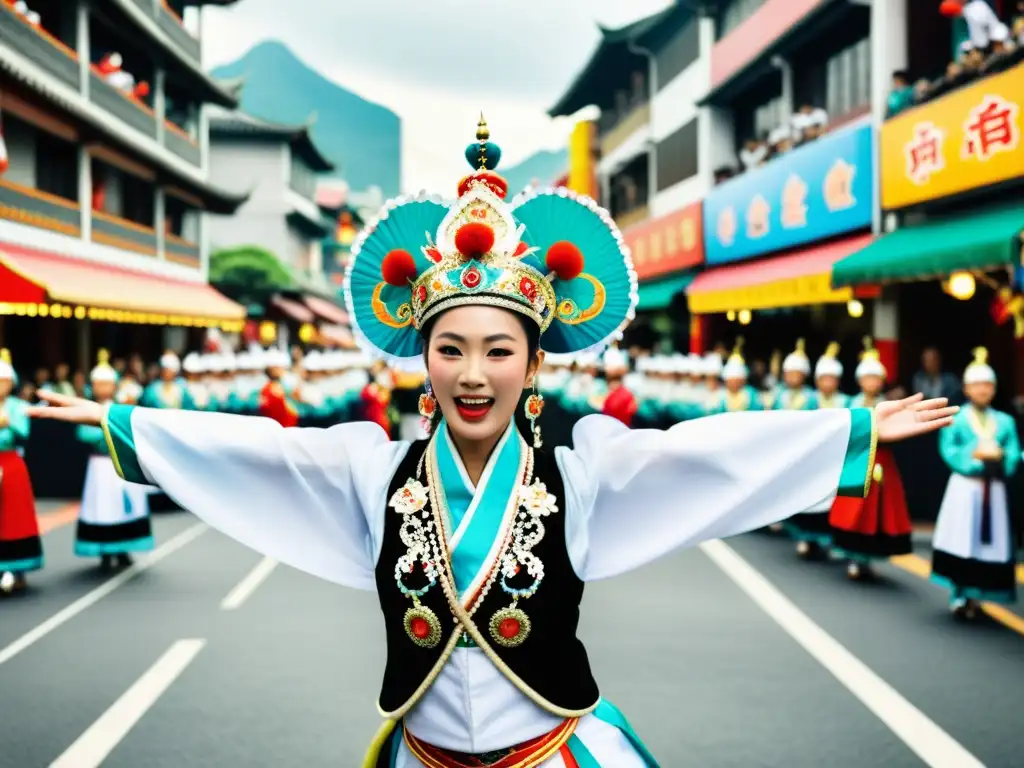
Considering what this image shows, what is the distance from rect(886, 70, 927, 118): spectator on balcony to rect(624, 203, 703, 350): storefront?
8.68 meters

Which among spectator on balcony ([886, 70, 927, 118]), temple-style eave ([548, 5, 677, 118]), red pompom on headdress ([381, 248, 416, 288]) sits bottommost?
red pompom on headdress ([381, 248, 416, 288])

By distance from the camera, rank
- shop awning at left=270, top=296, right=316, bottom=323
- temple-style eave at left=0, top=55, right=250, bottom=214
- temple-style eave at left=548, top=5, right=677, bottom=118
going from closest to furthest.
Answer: temple-style eave at left=0, top=55, right=250, bottom=214
temple-style eave at left=548, top=5, right=677, bottom=118
shop awning at left=270, top=296, right=316, bottom=323

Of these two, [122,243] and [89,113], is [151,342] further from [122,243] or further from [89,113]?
[89,113]

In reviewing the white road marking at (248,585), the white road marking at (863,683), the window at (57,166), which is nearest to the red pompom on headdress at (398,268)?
the white road marking at (863,683)

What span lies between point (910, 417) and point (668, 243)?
23220mm

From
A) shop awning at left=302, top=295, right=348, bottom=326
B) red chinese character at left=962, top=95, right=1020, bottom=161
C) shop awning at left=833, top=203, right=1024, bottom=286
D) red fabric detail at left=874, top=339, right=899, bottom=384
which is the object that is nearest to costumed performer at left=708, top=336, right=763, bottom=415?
shop awning at left=833, top=203, right=1024, bottom=286

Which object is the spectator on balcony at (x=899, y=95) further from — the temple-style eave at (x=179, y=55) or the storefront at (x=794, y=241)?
the temple-style eave at (x=179, y=55)

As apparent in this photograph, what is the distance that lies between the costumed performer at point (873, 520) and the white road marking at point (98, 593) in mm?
5677

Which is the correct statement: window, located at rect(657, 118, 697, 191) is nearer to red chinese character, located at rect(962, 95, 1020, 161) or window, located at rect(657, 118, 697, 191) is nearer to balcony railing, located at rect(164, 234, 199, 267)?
balcony railing, located at rect(164, 234, 199, 267)

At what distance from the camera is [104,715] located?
5121 mm

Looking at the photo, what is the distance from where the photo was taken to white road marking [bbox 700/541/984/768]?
464cm

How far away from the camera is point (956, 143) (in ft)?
38.9

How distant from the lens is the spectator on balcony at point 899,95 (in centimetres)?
1361

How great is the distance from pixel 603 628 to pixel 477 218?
15.1ft
